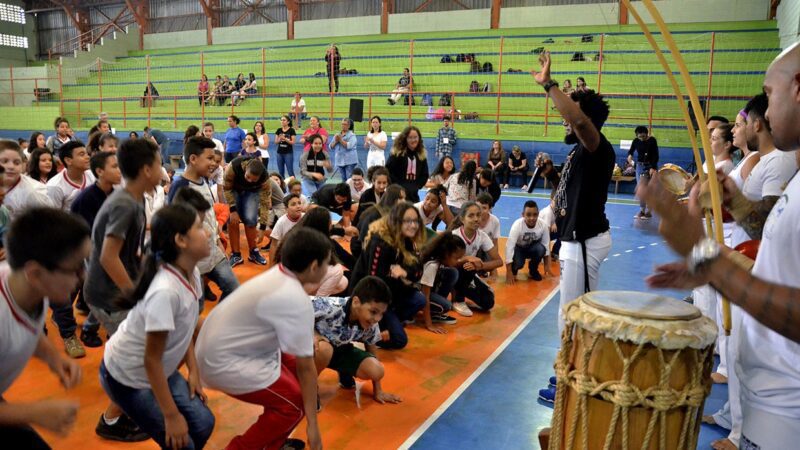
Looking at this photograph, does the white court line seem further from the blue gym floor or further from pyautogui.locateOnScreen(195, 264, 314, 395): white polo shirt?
pyautogui.locateOnScreen(195, 264, 314, 395): white polo shirt

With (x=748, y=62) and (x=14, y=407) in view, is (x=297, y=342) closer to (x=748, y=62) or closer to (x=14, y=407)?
(x=14, y=407)

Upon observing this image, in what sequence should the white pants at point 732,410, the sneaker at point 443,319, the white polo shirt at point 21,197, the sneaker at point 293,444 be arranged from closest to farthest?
the white pants at point 732,410 < the sneaker at point 293,444 < the white polo shirt at point 21,197 < the sneaker at point 443,319

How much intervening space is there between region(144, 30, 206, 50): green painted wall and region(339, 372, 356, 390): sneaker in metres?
26.2

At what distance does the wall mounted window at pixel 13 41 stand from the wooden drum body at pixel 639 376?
36129 mm

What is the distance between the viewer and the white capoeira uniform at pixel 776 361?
1.49 metres

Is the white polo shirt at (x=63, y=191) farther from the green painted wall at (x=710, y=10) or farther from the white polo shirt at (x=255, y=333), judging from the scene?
the green painted wall at (x=710, y=10)

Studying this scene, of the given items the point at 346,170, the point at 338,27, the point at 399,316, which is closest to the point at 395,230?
the point at 399,316

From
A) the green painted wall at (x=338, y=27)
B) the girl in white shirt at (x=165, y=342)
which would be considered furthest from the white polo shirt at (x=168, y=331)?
the green painted wall at (x=338, y=27)

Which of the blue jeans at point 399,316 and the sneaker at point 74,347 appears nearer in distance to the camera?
the sneaker at point 74,347

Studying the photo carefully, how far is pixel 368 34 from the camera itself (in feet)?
77.7

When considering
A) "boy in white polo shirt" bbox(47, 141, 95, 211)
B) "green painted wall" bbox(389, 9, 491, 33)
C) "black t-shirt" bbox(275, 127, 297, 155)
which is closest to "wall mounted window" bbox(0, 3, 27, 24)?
"green painted wall" bbox(389, 9, 491, 33)

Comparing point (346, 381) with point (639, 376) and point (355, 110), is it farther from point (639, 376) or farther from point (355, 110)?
point (355, 110)

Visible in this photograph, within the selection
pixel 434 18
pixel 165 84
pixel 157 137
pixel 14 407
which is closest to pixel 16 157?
pixel 14 407

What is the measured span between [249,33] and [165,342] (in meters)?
25.7
